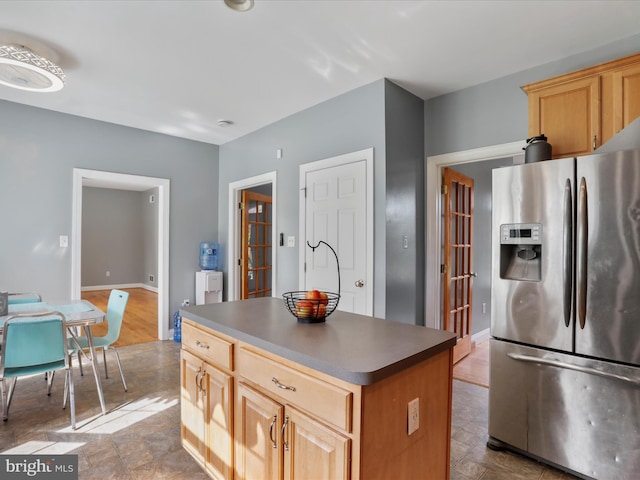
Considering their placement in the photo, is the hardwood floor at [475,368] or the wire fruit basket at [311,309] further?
the hardwood floor at [475,368]

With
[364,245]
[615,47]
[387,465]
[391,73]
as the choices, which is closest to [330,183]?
[364,245]

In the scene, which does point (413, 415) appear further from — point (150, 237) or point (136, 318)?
point (150, 237)

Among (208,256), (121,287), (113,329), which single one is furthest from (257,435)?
(121,287)

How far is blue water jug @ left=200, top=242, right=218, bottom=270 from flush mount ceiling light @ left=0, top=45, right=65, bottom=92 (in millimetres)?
2544

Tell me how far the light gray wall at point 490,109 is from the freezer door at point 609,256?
1.17 m

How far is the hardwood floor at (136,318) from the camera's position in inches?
186

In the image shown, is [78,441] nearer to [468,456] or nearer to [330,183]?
[468,456]

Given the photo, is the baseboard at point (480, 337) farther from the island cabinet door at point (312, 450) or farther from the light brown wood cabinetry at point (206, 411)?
the island cabinet door at point (312, 450)

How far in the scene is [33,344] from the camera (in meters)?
2.22

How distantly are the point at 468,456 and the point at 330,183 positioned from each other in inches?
95.8

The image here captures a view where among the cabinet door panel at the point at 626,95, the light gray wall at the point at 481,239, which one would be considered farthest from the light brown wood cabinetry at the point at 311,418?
the light gray wall at the point at 481,239

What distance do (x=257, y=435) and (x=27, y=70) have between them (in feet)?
9.91

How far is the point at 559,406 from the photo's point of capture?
6.57 feet

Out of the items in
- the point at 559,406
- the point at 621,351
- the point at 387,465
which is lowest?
the point at 559,406
